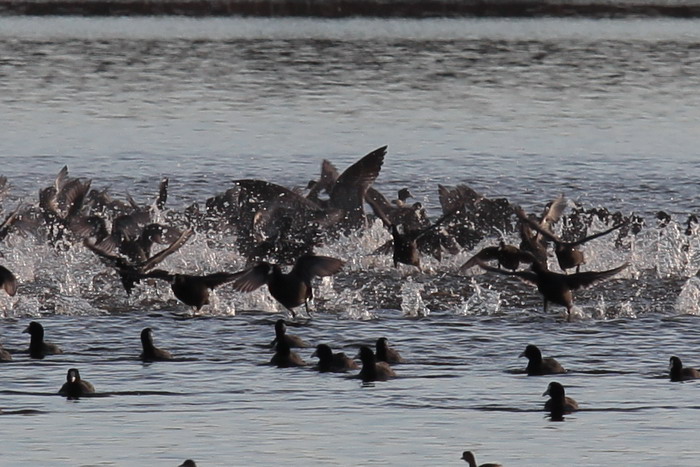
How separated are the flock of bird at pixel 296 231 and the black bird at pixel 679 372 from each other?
9.58ft

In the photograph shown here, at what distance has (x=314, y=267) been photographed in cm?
1912

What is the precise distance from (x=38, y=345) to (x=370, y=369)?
3382mm

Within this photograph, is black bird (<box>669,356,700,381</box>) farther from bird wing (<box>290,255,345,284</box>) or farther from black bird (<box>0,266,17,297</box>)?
black bird (<box>0,266,17,297</box>)

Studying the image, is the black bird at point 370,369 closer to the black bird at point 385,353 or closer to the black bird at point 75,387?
the black bird at point 385,353

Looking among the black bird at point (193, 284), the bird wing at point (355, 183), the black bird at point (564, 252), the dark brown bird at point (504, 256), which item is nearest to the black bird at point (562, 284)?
the dark brown bird at point (504, 256)

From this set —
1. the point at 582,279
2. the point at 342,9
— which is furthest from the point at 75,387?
the point at 342,9

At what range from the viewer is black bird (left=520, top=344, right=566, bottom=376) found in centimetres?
1591

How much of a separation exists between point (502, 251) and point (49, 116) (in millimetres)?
22152

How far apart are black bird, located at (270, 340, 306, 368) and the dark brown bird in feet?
14.8

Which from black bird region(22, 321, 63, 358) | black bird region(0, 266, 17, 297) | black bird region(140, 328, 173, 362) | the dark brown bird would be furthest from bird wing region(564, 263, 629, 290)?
black bird region(0, 266, 17, 297)

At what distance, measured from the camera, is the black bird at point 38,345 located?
55.1 ft

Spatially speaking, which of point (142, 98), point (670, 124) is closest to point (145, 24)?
point (142, 98)

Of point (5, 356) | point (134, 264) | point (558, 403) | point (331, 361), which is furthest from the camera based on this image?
point (134, 264)

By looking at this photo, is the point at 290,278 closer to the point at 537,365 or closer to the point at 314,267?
the point at 314,267
